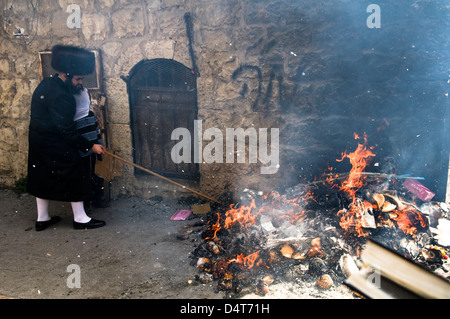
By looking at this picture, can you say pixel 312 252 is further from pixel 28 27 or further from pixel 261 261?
pixel 28 27

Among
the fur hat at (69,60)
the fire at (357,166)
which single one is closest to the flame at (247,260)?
the fire at (357,166)

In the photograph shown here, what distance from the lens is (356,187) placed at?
4.18 meters

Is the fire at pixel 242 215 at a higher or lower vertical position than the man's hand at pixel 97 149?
lower

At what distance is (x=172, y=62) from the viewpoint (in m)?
5.25

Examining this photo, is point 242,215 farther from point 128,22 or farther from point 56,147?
point 128,22

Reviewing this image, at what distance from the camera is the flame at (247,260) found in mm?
3662

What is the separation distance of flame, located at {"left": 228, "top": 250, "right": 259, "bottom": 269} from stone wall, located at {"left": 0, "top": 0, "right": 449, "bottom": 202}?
148 cm

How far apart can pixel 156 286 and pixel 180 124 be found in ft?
9.13

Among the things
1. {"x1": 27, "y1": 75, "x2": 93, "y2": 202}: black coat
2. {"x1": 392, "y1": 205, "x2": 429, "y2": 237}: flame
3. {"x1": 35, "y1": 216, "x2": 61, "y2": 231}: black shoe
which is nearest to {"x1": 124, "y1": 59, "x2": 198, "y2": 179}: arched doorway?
{"x1": 27, "y1": 75, "x2": 93, "y2": 202}: black coat

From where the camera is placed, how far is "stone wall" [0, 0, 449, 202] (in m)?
4.15

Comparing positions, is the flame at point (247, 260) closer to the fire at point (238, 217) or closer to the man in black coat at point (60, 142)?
the fire at point (238, 217)

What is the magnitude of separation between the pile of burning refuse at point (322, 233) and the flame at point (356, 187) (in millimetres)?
11

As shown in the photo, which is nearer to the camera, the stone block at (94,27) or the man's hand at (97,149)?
the man's hand at (97,149)
